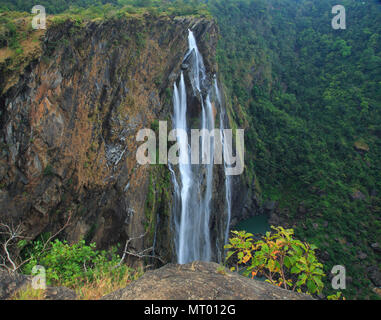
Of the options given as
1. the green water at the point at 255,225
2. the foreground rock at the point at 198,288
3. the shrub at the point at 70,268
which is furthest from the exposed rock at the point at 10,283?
the green water at the point at 255,225

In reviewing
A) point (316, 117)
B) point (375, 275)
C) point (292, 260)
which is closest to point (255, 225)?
point (375, 275)

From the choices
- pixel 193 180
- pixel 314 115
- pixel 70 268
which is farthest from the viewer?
pixel 314 115

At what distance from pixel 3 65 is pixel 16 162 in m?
2.28

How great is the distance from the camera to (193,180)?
1598 centimetres

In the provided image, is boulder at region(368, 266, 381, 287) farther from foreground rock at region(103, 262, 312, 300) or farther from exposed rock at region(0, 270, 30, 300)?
exposed rock at region(0, 270, 30, 300)

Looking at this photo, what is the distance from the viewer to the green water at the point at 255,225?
25.1 m

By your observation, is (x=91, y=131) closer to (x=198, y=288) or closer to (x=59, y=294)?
(x=59, y=294)

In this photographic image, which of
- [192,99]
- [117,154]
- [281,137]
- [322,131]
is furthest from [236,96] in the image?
[117,154]

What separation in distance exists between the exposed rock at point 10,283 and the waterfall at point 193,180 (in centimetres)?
1076

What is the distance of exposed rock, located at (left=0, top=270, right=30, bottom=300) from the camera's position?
305cm

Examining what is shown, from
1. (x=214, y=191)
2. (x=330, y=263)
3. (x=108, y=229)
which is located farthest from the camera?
(x=330, y=263)

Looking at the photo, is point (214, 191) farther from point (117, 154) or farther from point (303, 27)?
point (303, 27)

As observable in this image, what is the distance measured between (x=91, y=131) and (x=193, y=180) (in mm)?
8330

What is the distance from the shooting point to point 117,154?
1030cm
